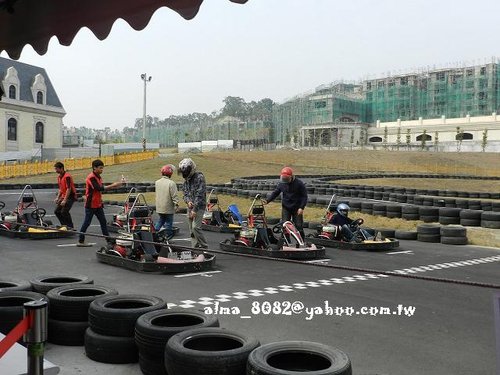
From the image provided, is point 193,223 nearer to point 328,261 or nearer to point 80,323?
point 328,261

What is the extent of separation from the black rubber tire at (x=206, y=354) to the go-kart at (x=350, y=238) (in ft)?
21.5

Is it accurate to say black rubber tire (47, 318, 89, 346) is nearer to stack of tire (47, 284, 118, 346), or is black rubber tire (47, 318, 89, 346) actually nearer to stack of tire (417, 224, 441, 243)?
stack of tire (47, 284, 118, 346)

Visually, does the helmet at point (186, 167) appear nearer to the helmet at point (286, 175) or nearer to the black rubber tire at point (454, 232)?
the helmet at point (286, 175)

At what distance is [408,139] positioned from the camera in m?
79.9

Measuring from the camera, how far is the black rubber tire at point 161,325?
3.71 meters

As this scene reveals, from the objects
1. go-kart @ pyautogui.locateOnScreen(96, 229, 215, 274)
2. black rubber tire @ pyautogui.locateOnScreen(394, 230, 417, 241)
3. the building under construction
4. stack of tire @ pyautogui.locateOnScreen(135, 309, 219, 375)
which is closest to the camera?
stack of tire @ pyautogui.locateOnScreen(135, 309, 219, 375)

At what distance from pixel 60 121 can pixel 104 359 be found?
56737 millimetres

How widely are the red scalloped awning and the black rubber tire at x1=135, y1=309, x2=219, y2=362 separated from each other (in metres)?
2.05

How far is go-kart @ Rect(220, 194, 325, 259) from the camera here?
28.3 ft

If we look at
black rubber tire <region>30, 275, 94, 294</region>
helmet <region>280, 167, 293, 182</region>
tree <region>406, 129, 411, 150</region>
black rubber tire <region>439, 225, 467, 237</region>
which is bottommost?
black rubber tire <region>439, 225, 467, 237</region>

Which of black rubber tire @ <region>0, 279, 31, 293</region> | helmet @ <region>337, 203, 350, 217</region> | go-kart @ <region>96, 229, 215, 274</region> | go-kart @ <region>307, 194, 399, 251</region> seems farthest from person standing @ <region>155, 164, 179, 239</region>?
black rubber tire @ <region>0, 279, 31, 293</region>

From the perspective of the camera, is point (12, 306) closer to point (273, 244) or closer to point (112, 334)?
point (112, 334)

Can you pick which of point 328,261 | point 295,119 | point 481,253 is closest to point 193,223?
point 328,261

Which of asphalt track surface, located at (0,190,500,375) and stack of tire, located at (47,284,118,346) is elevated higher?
stack of tire, located at (47,284,118,346)
